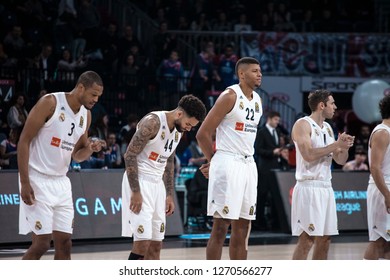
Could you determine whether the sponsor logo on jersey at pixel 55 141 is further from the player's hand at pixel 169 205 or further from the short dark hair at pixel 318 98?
the short dark hair at pixel 318 98

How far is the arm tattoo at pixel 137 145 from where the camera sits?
832cm

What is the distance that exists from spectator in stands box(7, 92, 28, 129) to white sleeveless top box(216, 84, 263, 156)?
24.5 feet

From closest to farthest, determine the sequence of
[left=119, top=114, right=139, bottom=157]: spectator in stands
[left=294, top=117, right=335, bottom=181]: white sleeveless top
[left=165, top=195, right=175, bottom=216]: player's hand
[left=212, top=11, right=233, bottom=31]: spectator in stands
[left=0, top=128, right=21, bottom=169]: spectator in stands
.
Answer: [left=165, top=195, right=175, bottom=216]: player's hand < [left=294, top=117, right=335, bottom=181]: white sleeveless top < [left=0, top=128, right=21, bottom=169]: spectator in stands < [left=119, top=114, right=139, bottom=157]: spectator in stands < [left=212, top=11, right=233, bottom=31]: spectator in stands

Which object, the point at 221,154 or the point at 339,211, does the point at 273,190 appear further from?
the point at 221,154

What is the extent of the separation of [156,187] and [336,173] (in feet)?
28.3

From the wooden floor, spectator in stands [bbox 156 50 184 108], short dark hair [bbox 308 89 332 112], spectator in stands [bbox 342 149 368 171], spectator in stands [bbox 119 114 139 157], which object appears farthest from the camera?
spectator in stands [bbox 156 50 184 108]

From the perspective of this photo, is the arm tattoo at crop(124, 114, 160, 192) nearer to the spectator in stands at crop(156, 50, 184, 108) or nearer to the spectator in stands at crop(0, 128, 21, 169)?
the spectator in stands at crop(0, 128, 21, 169)

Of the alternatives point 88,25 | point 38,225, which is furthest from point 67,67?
point 38,225

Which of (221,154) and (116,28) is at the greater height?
(116,28)

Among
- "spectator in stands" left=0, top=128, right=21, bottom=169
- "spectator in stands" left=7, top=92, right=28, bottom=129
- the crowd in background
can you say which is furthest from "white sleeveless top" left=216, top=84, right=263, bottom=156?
"spectator in stands" left=7, top=92, right=28, bottom=129

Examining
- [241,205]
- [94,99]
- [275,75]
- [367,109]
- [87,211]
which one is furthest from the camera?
[275,75]

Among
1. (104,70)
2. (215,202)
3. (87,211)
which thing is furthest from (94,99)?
(104,70)

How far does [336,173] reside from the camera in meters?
16.6

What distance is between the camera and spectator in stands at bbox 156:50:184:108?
65.4 feet
